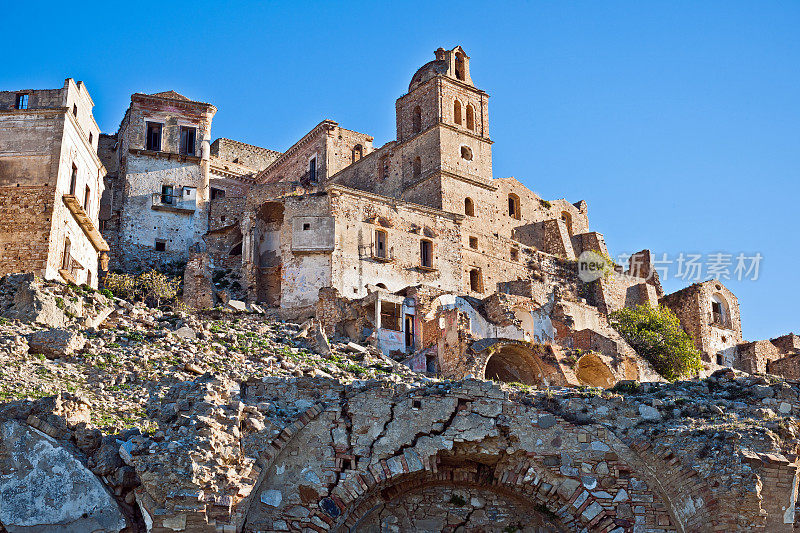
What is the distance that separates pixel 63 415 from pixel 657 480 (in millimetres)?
9676

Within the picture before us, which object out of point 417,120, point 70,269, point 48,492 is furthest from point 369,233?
point 48,492

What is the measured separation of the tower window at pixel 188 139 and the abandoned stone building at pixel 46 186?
403 inches

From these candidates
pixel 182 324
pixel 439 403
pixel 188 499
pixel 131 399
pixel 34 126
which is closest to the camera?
pixel 188 499

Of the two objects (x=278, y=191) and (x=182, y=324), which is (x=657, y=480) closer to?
(x=182, y=324)

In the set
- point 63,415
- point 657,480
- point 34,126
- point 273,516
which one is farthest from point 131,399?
point 34,126

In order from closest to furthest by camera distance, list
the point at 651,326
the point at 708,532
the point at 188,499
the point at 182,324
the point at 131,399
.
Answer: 1. the point at 188,499
2. the point at 708,532
3. the point at 131,399
4. the point at 182,324
5. the point at 651,326

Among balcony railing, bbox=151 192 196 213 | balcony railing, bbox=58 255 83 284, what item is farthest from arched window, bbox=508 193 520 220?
balcony railing, bbox=58 255 83 284

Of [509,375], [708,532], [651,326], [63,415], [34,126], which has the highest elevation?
[34,126]

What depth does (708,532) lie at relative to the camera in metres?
16.8

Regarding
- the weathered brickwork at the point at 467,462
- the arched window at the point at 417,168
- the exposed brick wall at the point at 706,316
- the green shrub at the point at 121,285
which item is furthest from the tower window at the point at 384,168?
the weathered brickwork at the point at 467,462

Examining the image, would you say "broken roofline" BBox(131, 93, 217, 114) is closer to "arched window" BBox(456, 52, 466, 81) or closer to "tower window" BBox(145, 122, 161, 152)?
"tower window" BBox(145, 122, 161, 152)

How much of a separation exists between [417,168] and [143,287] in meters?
14.9

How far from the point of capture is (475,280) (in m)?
44.5

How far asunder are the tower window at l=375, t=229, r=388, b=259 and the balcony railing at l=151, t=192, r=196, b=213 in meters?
8.70
